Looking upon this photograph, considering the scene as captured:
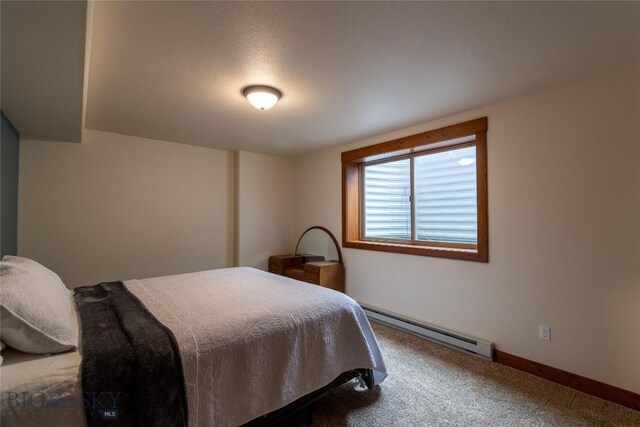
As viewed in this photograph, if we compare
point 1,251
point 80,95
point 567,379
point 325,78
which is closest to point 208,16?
point 325,78

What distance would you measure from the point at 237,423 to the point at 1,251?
8.48 ft

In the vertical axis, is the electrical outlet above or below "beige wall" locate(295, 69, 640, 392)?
below

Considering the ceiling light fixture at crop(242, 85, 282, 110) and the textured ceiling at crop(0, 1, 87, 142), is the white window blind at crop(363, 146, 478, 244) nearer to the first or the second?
Answer: the ceiling light fixture at crop(242, 85, 282, 110)

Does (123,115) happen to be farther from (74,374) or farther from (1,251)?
(74,374)

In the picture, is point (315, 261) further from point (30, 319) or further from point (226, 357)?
point (30, 319)

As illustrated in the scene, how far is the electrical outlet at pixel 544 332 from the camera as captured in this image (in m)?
2.29

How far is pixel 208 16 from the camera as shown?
150 centimetres

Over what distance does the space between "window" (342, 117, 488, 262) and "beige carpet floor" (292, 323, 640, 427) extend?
0.99 metres

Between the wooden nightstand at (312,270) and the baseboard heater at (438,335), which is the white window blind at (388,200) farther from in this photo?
the baseboard heater at (438,335)

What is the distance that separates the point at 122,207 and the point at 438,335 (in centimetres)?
379

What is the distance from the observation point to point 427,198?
334 centimetres

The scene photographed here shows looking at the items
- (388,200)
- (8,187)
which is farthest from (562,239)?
(8,187)

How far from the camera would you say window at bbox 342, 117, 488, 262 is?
9.24 feet

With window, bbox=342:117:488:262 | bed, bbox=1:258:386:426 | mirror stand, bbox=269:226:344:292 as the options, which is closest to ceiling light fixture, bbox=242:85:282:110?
bed, bbox=1:258:386:426
